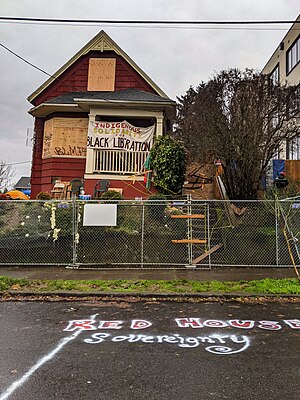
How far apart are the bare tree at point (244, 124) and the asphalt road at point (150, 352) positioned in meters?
6.40

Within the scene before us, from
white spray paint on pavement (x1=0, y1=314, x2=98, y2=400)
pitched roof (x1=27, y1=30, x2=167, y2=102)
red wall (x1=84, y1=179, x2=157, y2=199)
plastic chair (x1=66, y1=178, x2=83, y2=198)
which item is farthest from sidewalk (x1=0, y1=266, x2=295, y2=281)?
pitched roof (x1=27, y1=30, x2=167, y2=102)

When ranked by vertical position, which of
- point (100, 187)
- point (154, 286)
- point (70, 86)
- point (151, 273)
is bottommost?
point (154, 286)

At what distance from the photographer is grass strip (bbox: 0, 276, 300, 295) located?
22.6 feet

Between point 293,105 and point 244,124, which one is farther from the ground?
point 293,105

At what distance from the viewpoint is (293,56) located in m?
21.6

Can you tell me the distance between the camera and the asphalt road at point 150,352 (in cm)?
304

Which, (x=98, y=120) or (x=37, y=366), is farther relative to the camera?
(x=98, y=120)

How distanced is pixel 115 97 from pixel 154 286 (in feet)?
30.7

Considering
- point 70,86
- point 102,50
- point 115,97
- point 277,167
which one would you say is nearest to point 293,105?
point 277,167

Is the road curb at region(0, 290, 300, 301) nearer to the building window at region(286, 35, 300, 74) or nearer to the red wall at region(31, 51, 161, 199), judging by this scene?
the red wall at region(31, 51, 161, 199)

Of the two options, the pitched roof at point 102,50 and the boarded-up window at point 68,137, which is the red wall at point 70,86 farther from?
the boarded-up window at point 68,137

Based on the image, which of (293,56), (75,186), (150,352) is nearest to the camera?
(150,352)

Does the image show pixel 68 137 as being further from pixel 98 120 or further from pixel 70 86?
pixel 70 86

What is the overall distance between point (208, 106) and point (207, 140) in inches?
46.4
